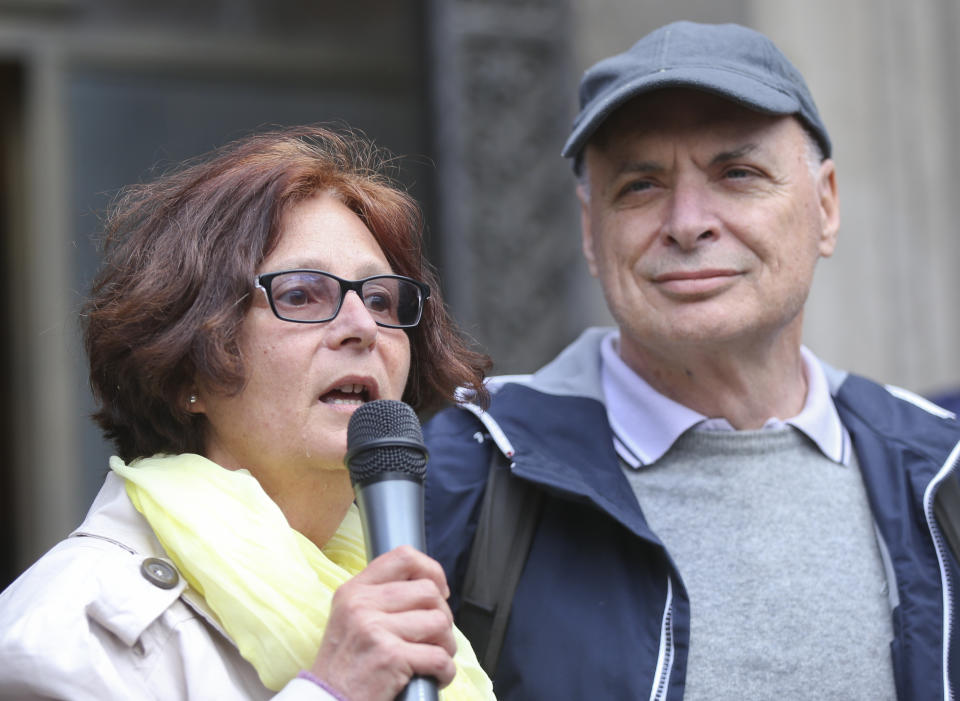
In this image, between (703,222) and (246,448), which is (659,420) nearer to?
(703,222)

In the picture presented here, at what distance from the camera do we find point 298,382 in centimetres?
202

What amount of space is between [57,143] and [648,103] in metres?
3.22

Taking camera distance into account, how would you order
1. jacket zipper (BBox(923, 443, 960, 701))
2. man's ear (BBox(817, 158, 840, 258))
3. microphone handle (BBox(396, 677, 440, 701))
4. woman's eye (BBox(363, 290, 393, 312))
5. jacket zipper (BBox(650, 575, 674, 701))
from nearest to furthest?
microphone handle (BBox(396, 677, 440, 701))
woman's eye (BBox(363, 290, 393, 312))
jacket zipper (BBox(650, 575, 674, 701))
jacket zipper (BBox(923, 443, 960, 701))
man's ear (BBox(817, 158, 840, 258))

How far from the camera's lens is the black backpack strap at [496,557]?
2.48 m

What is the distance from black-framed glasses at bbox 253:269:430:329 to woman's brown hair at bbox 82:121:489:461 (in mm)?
45

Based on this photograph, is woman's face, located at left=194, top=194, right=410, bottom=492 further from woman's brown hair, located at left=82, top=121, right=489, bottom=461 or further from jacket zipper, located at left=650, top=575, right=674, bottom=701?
jacket zipper, located at left=650, top=575, right=674, bottom=701

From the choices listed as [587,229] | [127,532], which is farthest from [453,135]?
[127,532]

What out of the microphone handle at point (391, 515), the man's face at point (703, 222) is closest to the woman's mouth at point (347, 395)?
the microphone handle at point (391, 515)

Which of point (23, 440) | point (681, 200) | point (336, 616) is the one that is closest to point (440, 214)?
point (23, 440)

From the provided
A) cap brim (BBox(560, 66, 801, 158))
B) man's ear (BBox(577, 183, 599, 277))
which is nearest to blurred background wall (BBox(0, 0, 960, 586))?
man's ear (BBox(577, 183, 599, 277))

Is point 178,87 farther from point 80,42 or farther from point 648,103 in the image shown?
point 648,103

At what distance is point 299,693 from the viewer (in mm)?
1703

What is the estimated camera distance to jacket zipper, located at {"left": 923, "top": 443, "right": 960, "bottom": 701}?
250 cm

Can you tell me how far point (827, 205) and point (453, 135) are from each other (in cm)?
274
